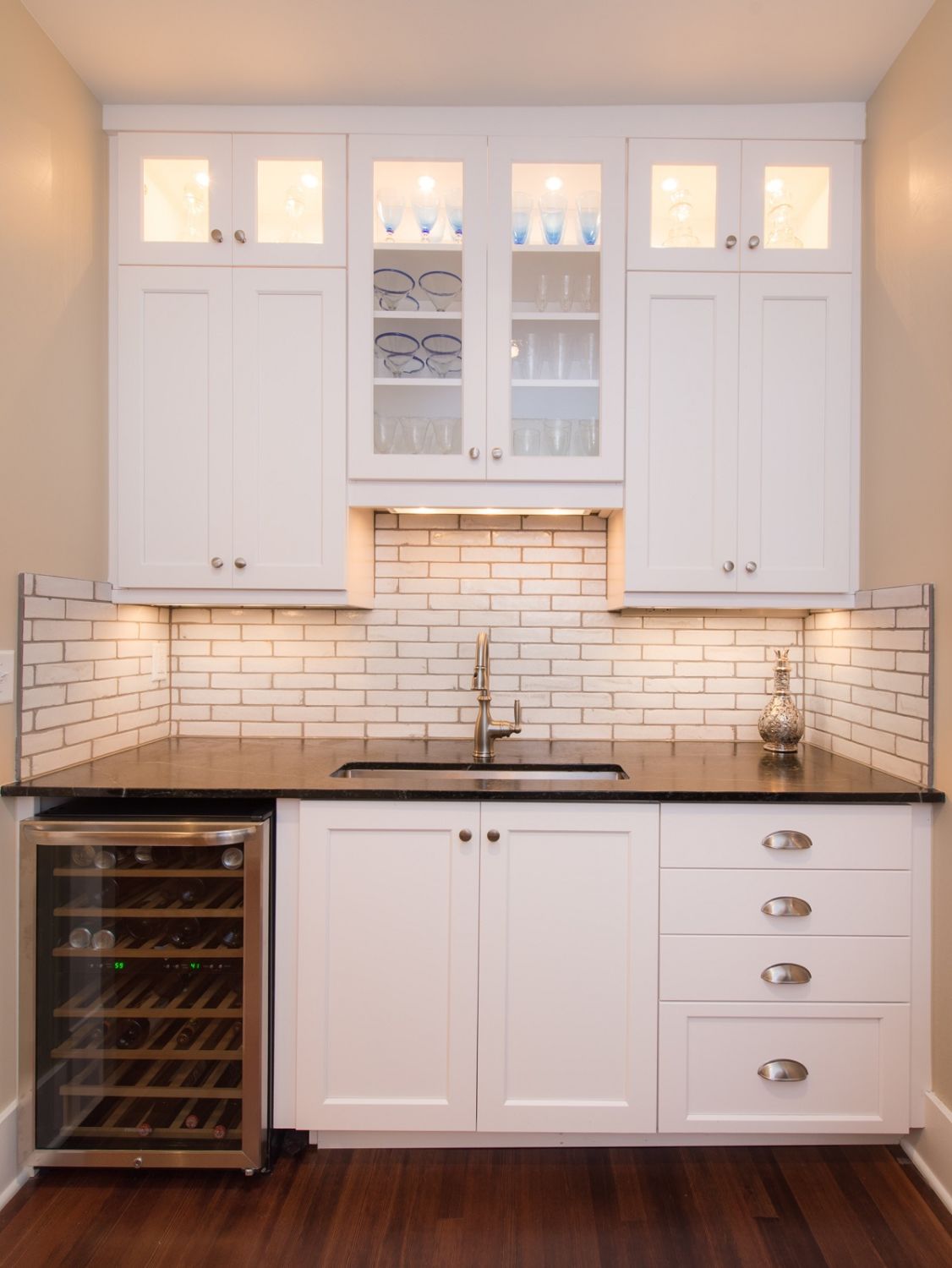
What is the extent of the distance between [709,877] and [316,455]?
5.01 feet

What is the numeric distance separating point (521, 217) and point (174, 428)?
1.15m

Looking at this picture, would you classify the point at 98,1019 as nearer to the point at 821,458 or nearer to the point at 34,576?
the point at 34,576

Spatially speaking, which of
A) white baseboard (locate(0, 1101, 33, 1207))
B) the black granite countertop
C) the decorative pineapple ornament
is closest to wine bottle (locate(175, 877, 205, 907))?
the black granite countertop

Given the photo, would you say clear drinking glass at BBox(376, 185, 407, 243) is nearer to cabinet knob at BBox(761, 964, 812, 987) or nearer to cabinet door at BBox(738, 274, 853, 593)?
cabinet door at BBox(738, 274, 853, 593)

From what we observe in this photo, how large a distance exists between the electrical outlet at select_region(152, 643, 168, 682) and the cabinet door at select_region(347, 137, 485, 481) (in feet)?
2.91

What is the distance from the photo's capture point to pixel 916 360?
6.17 ft

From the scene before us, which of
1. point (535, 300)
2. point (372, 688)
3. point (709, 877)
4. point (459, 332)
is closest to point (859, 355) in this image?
point (535, 300)

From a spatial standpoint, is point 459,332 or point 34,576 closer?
point 34,576

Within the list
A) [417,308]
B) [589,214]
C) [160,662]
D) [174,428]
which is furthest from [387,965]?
[589,214]

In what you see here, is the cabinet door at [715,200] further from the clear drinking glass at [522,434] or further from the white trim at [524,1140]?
the white trim at [524,1140]

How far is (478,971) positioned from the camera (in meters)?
1.83

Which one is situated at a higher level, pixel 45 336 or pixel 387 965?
pixel 45 336

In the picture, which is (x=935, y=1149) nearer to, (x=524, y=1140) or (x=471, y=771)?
(x=524, y=1140)

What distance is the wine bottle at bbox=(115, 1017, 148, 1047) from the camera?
5.92ft
